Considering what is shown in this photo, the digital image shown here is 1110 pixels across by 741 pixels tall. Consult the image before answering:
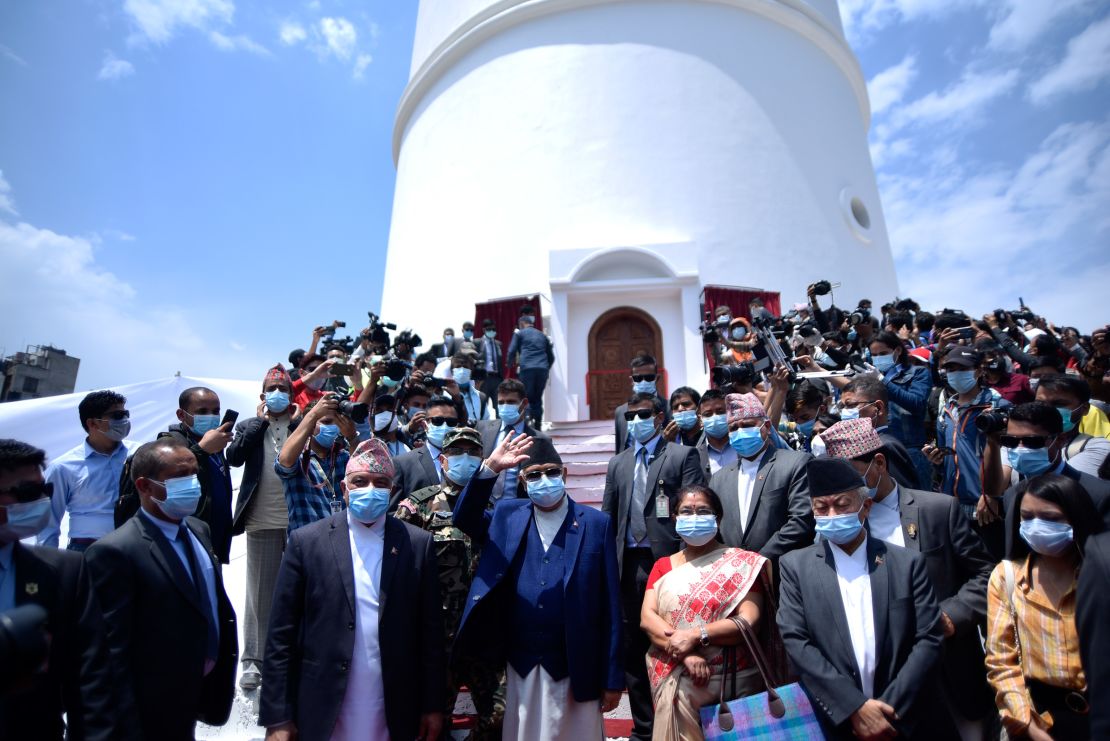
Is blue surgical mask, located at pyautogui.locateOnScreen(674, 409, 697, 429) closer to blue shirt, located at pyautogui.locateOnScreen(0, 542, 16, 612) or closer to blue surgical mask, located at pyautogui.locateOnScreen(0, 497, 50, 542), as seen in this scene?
blue surgical mask, located at pyautogui.locateOnScreen(0, 497, 50, 542)

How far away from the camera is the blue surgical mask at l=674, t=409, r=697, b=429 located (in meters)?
5.16

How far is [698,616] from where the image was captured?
2982 millimetres

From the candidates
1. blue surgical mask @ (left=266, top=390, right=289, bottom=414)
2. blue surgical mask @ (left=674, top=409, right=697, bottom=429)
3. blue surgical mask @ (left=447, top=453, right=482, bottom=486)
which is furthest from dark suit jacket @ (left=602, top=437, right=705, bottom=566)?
blue surgical mask @ (left=266, top=390, right=289, bottom=414)

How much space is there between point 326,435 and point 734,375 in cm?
319

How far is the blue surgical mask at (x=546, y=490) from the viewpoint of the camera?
3.44 m

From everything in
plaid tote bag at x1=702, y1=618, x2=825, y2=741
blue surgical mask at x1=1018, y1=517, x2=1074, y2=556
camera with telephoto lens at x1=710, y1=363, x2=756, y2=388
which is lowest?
plaid tote bag at x1=702, y1=618, x2=825, y2=741

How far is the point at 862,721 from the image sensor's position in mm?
2613

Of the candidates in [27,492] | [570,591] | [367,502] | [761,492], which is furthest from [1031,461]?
[27,492]

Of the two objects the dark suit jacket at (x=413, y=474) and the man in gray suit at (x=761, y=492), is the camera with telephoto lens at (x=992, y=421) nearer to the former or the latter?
the man in gray suit at (x=761, y=492)

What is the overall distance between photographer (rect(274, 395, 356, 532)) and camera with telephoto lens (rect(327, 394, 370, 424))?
0.10 feet

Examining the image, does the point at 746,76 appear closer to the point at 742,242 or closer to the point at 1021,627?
the point at 742,242

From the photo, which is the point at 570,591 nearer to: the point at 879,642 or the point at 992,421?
the point at 879,642

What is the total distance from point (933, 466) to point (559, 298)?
297 inches

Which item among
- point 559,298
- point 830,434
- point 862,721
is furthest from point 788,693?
point 559,298
